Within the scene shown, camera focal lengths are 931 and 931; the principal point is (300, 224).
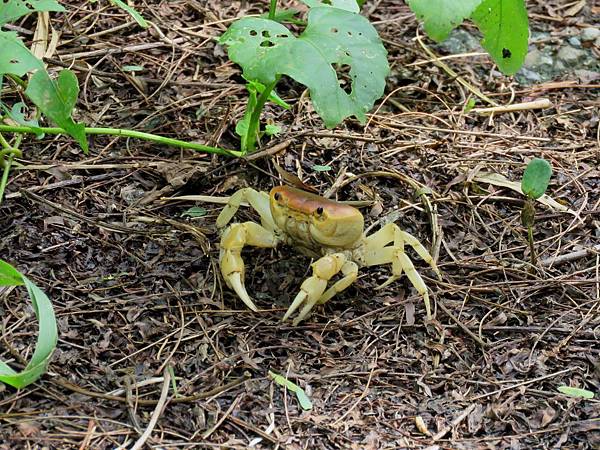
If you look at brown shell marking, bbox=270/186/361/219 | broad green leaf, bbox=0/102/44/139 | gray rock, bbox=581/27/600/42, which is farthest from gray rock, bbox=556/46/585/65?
broad green leaf, bbox=0/102/44/139

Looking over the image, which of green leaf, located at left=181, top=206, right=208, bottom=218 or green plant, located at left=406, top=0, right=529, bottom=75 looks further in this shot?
green leaf, located at left=181, top=206, right=208, bottom=218

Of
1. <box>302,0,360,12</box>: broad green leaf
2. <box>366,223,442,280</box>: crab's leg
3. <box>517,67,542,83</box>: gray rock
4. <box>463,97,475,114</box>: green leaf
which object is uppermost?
<box>302,0,360,12</box>: broad green leaf

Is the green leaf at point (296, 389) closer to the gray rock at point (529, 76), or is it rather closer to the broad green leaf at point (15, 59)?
the broad green leaf at point (15, 59)

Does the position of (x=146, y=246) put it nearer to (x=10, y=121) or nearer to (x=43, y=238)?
(x=43, y=238)

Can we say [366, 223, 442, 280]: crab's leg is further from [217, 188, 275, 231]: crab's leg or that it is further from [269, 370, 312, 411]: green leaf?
[269, 370, 312, 411]: green leaf

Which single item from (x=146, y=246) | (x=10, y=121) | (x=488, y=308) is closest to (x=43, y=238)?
(x=146, y=246)

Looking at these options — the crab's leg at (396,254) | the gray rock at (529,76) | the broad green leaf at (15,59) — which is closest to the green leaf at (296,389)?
the crab's leg at (396,254)
